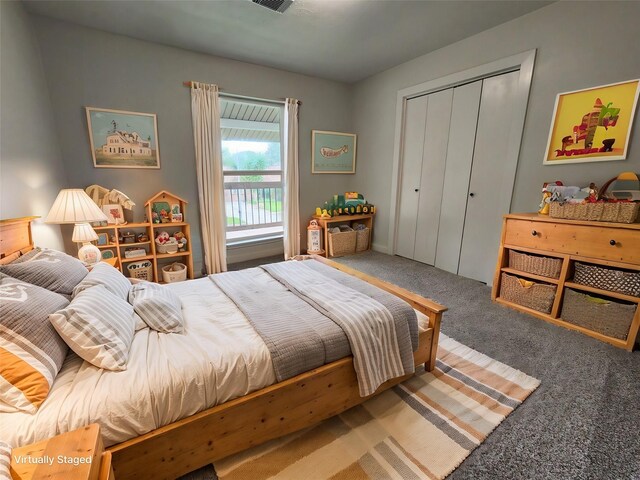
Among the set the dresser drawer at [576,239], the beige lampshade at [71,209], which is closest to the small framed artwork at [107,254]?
the beige lampshade at [71,209]

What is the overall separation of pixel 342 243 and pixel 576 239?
2.55 metres

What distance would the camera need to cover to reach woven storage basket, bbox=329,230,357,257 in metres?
3.95

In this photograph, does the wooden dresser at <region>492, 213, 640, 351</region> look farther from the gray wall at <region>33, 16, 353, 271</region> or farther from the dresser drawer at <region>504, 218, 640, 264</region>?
the gray wall at <region>33, 16, 353, 271</region>

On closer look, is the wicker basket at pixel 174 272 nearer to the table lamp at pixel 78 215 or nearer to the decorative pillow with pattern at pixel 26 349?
the table lamp at pixel 78 215

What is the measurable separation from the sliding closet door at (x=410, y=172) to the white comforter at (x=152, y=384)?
118 inches

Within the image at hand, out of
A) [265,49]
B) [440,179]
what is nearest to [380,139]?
[440,179]

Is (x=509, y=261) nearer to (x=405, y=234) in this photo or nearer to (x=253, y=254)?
(x=405, y=234)

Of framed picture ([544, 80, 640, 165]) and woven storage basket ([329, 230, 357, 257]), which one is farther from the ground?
framed picture ([544, 80, 640, 165])

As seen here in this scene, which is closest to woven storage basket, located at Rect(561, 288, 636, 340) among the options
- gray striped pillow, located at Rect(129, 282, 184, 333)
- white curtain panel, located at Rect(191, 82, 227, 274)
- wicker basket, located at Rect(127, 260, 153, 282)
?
gray striped pillow, located at Rect(129, 282, 184, 333)

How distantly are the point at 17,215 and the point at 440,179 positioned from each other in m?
3.86

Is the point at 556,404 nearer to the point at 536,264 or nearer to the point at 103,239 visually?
the point at 536,264

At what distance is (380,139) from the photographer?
3973 millimetres

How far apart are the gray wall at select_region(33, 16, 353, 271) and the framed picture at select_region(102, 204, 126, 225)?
210 millimetres

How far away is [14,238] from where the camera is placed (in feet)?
5.32
